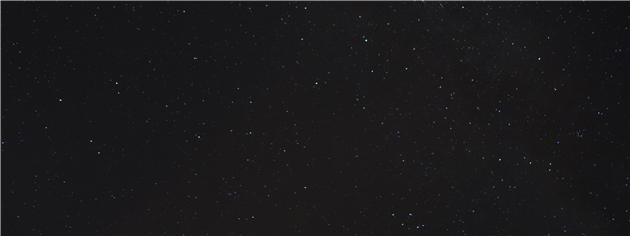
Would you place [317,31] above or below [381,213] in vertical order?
above

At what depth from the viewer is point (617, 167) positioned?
466mm

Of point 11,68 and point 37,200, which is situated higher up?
point 11,68

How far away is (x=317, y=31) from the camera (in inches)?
16.7

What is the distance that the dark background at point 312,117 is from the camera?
42 centimetres

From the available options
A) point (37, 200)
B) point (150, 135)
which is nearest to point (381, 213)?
point (150, 135)

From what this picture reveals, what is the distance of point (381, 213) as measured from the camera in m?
0.46

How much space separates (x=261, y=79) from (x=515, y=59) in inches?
10.4

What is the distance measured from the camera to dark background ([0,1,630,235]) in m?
0.42

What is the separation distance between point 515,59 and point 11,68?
52 centimetres

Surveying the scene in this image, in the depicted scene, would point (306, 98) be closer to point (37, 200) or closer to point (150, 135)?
point (150, 135)

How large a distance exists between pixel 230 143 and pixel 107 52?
0.15 m

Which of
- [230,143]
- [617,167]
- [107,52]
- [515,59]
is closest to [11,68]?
[107,52]

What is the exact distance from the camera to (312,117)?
0.44 metres

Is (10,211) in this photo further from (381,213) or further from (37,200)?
(381,213)
